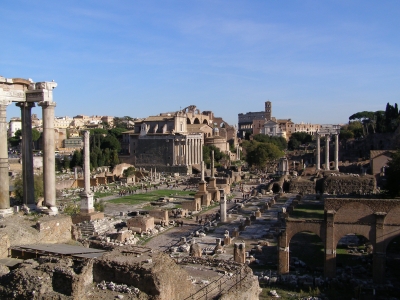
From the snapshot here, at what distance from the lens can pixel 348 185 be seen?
4288cm

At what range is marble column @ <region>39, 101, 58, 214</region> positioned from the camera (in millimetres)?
16391

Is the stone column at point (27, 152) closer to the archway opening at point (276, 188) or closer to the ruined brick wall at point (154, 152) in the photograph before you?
the archway opening at point (276, 188)

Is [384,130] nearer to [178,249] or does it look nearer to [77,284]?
[178,249]

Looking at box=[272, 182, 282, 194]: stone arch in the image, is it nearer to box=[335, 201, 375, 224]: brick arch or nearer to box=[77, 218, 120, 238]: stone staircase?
box=[77, 218, 120, 238]: stone staircase

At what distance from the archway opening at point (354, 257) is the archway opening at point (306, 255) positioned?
789mm

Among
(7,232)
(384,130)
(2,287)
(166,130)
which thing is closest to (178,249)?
(7,232)

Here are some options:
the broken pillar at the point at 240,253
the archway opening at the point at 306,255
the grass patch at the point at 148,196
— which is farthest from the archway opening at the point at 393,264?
the grass patch at the point at 148,196

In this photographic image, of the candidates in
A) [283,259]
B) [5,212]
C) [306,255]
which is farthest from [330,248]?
[5,212]

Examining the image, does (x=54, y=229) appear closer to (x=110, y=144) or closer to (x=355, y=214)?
(x=355, y=214)

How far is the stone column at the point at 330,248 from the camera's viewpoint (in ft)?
54.6

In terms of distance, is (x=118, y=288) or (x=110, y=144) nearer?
(x=118, y=288)

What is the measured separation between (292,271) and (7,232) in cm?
1049

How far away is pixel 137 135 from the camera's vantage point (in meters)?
76.6

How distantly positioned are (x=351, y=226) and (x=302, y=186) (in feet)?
91.7
